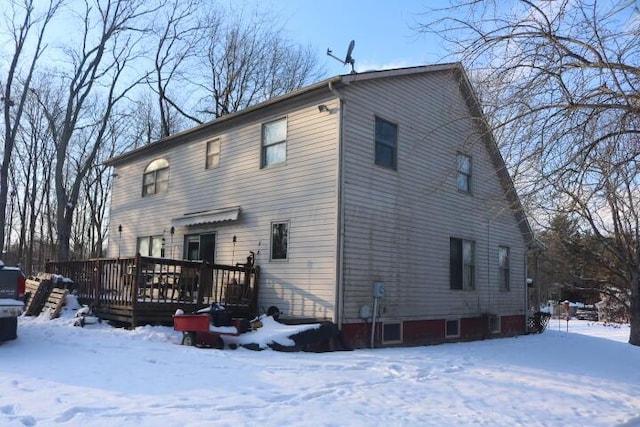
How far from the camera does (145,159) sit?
18.2 metres

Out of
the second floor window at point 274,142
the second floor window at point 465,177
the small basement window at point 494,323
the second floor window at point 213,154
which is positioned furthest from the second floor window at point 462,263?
the second floor window at point 213,154

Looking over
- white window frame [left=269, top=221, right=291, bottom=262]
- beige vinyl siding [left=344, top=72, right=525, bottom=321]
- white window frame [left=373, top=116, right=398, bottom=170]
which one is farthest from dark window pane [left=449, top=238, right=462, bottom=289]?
white window frame [left=269, top=221, right=291, bottom=262]

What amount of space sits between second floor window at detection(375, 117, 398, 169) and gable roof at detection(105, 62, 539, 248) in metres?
1.13

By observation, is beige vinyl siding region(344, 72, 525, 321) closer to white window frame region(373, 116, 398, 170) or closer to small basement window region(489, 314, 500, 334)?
white window frame region(373, 116, 398, 170)

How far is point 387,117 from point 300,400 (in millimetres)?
8368

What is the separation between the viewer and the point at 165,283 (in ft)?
41.9

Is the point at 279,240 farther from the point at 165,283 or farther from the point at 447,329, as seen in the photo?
the point at 447,329

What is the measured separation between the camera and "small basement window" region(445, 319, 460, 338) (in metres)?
14.6

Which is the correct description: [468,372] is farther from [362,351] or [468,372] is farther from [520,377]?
[362,351]

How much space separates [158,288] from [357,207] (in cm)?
489

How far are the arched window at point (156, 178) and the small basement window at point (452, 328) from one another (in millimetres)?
9067

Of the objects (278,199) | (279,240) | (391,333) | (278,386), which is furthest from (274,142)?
(278,386)

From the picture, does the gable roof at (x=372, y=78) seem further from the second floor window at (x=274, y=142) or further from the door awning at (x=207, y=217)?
the door awning at (x=207, y=217)

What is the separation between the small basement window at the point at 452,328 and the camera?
14.6 metres
